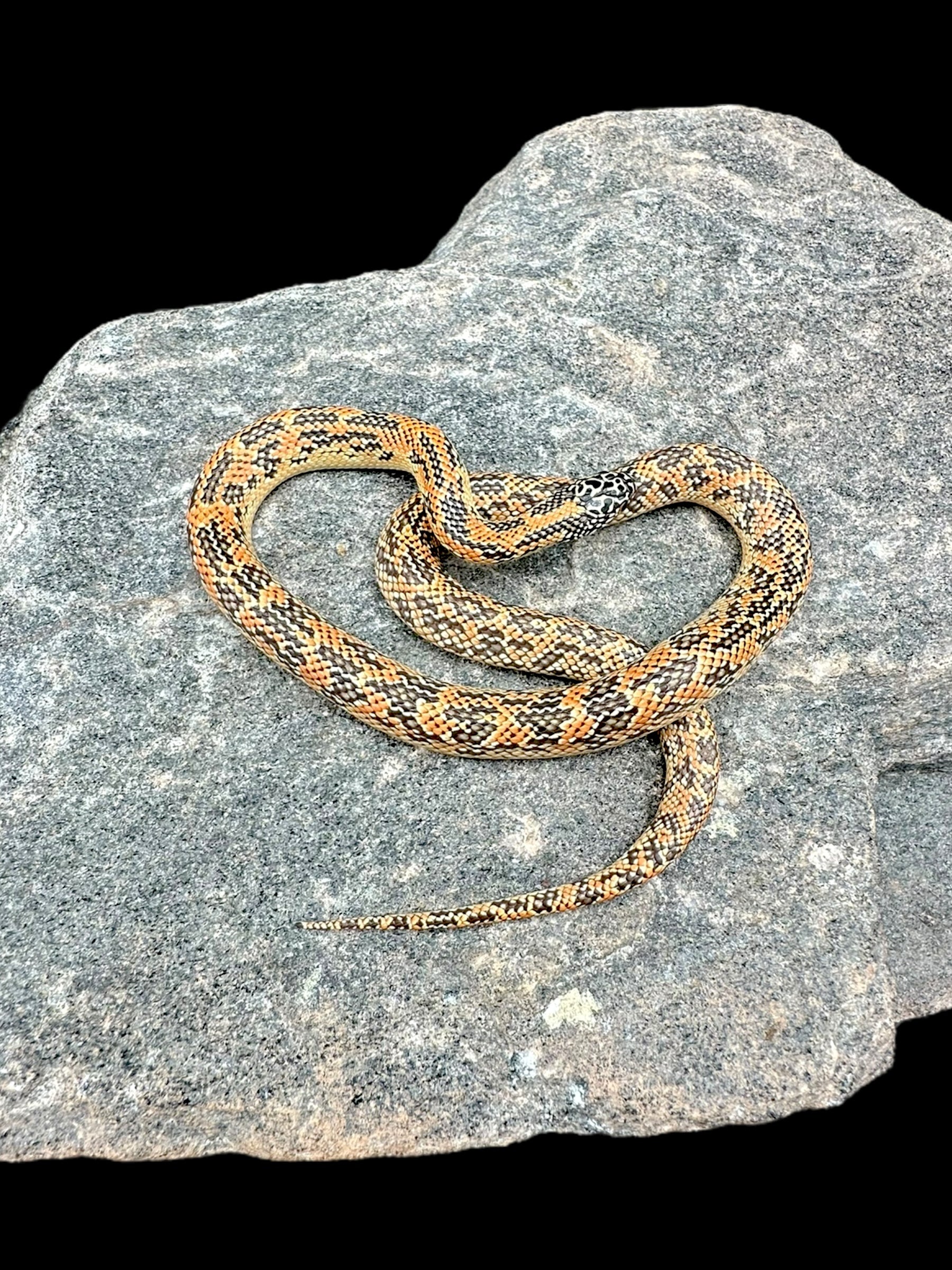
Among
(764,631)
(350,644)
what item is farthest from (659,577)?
(350,644)

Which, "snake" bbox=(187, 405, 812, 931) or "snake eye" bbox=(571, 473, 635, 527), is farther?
"snake eye" bbox=(571, 473, 635, 527)

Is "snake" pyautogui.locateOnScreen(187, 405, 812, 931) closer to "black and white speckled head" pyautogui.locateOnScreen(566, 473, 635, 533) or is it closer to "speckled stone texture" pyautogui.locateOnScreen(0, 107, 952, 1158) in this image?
"black and white speckled head" pyautogui.locateOnScreen(566, 473, 635, 533)

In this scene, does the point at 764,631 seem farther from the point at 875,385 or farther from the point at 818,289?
the point at 818,289

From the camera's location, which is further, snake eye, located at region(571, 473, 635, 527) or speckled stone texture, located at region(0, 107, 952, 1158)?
snake eye, located at region(571, 473, 635, 527)

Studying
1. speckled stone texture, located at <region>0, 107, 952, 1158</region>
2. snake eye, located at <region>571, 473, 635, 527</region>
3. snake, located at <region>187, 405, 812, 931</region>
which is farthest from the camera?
snake eye, located at <region>571, 473, 635, 527</region>

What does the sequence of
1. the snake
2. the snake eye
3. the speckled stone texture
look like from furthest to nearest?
the snake eye
the snake
the speckled stone texture

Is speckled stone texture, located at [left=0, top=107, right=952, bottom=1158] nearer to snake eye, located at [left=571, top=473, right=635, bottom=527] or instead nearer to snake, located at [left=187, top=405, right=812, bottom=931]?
snake, located at [left=187, top=405, right=812, bottom=931]

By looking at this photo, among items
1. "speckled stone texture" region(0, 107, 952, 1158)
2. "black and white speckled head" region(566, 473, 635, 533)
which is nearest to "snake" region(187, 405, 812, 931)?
"black and white speckled head" region(566, 473, 635, 533)
